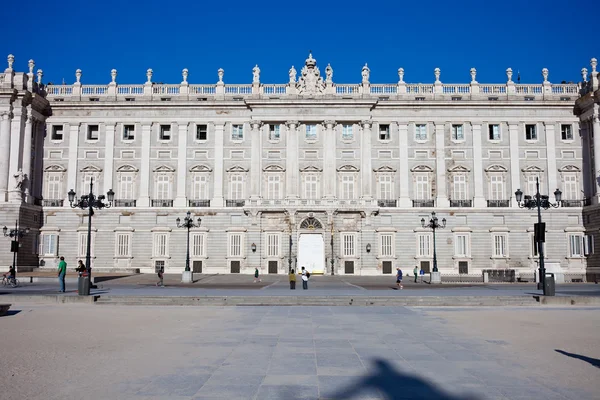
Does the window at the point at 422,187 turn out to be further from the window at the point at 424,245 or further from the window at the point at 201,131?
the window at the point at 201,131

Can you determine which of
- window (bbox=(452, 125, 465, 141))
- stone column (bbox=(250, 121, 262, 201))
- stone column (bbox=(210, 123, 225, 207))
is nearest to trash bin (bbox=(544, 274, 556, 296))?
window (bbox=(452, 125, 465, 141))

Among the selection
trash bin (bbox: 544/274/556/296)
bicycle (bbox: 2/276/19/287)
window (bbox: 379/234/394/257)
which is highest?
window (bbox: 379/234/394/257)

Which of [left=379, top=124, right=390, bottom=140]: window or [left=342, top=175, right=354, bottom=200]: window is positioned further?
[left=379, top=124, right=390, bottom=140]: window

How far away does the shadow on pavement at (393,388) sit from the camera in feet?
25.0

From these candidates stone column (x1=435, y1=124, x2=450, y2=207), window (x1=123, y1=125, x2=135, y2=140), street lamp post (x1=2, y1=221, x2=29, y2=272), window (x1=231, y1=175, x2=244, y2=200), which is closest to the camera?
street lamp post (x1=2, y1=221, x2=29, y2=272)

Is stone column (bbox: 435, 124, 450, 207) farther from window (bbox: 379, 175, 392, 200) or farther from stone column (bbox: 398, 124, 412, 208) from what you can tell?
window (bbox: 379, 175, 392, 200)

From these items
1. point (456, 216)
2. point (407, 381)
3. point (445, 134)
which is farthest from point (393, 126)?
point (407, 381)

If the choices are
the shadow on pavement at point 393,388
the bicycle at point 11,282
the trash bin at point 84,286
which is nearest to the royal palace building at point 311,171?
the bicycle at point 11,282

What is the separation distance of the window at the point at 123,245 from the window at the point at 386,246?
24371 mm

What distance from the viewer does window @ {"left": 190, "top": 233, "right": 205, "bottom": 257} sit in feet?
169

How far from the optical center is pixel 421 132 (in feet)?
174

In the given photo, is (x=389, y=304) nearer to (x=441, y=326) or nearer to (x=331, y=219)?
(x=441, y=326)

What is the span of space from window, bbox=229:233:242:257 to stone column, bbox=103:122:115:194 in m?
13.1

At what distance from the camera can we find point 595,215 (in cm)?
4912
